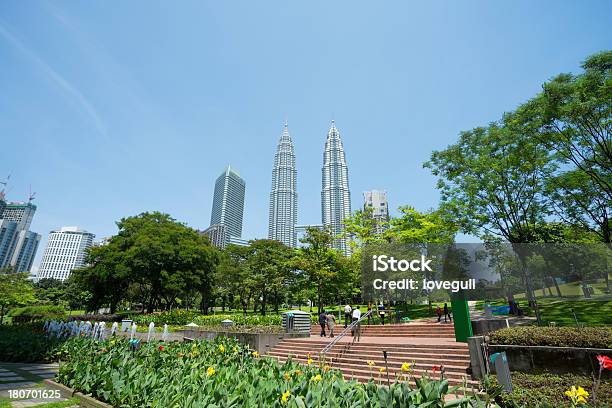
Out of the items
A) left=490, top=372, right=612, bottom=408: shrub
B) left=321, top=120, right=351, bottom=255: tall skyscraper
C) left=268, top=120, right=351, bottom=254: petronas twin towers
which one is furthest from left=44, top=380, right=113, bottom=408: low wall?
left=321, top=120, right=351, bottom=255: tall skyscraper

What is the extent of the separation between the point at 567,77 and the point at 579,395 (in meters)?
18.7

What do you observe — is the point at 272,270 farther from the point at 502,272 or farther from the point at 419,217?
the point at 502,272

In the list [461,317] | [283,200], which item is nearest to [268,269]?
[461,317]

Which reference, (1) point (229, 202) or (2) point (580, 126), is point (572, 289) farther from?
(1) point (229, 202)

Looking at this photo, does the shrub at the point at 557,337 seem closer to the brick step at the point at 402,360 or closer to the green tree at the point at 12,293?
the brick step at the point at 402,360

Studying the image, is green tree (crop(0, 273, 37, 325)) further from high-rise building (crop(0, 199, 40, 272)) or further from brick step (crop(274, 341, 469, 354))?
high-rise building (crop(0, 199, 40, 272))

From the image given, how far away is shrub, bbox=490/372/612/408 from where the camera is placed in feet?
21.7

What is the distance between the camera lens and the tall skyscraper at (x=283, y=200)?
15162cm

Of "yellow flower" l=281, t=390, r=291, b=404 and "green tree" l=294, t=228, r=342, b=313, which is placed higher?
"green tree" l=294, t=228, r=342, b=313

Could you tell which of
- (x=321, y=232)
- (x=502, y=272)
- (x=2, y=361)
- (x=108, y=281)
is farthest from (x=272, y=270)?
(x=2, y=361)

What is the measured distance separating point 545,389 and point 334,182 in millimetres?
149663

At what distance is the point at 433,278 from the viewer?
80.0ft

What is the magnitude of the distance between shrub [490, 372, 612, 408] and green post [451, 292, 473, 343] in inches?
143

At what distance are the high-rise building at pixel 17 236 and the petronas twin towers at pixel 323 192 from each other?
129 metres
